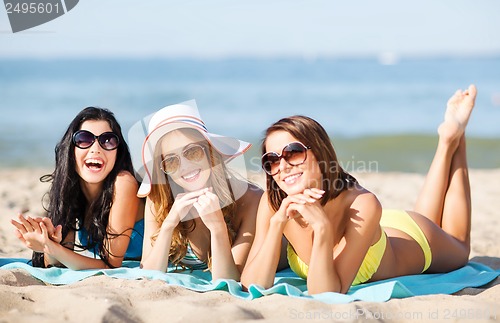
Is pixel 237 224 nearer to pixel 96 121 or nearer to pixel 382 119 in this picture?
pixel 96 121

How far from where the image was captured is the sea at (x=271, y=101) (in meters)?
14.4

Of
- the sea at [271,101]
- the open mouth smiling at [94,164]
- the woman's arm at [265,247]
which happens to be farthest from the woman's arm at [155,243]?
the sea at [271,101]

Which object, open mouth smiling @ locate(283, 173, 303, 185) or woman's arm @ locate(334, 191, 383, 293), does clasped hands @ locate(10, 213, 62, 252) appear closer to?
open mouth smiling @ locate(283, 173, 303, 185)

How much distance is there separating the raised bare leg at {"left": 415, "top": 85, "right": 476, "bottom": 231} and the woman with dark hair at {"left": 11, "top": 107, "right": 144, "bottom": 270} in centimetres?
240

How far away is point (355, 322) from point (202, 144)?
1.63 m

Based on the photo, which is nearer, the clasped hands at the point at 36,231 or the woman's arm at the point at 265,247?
the woman's arm at the point at 265,247

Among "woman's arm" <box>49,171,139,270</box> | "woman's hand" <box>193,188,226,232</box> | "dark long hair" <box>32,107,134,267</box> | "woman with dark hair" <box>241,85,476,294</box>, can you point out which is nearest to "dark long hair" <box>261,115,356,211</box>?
"woman with dark hair" <box>241,85,476,294</box>

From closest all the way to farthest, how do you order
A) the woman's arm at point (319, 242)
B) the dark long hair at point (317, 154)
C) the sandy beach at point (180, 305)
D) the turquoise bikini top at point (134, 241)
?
the sandy beach at point (180, 305) → the woman's arm at point (319, 242) → the dark long hair at point (317, 154) → the turquoise bikini top at point (134, 241)

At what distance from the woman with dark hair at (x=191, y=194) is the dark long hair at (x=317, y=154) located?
406 mm

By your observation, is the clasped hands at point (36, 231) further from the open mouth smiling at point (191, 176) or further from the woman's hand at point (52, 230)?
the open mouth smiling at point (191, 176)

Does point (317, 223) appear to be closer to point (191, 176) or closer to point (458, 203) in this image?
point (191, 176)

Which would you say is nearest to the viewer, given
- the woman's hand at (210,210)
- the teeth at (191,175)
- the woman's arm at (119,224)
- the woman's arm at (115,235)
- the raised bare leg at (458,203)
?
the woman's hand at (210,210)

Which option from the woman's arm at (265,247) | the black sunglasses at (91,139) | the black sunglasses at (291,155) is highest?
the black sunglasses at (91,139)

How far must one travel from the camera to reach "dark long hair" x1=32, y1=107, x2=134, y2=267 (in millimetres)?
4875
